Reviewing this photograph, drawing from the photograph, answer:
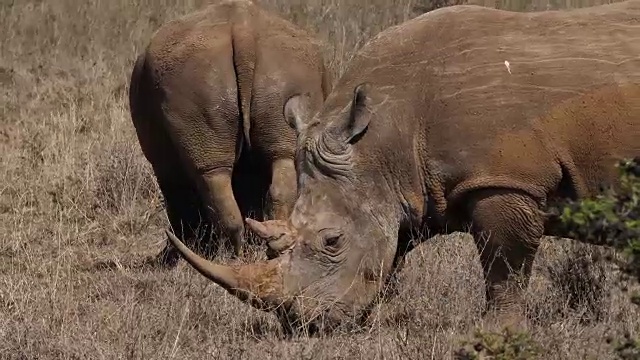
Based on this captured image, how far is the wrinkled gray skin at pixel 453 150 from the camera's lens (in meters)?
6.26

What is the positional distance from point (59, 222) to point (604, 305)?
440cm

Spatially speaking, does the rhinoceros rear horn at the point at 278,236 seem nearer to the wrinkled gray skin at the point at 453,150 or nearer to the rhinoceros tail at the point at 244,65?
the wrinkled gray skin at the point at 453,150

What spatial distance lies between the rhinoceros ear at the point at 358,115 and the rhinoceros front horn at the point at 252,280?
718 millimetres

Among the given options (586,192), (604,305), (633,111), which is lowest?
(604,305)

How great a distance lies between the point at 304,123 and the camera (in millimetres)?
7008

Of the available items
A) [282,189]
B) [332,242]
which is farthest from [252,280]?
[282,189]

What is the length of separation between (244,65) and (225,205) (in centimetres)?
88

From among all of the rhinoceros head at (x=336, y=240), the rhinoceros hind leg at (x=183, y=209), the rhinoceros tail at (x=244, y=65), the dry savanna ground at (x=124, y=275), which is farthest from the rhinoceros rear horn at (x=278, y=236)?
the rhinoceros hind leg at (x=183, y=209)

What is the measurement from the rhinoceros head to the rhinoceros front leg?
0.47 m

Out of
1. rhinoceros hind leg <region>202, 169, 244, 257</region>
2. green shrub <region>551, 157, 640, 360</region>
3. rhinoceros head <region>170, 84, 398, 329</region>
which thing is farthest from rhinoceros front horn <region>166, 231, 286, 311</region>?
green shrub <region>551, 157, 640, 360</region>

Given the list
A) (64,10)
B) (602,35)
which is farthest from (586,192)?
(64,10)

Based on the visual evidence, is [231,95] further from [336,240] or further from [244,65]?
[336,240]

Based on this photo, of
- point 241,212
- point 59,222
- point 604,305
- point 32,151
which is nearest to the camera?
point 604,305

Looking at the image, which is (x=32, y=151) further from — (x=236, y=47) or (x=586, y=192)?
(x=586, y=192)
